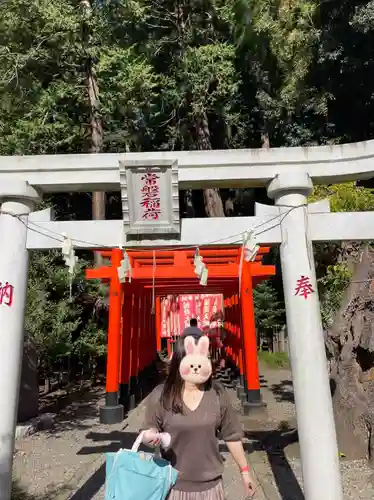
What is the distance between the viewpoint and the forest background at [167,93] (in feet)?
37.4

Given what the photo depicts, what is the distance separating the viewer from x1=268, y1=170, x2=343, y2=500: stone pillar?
3.77 meters

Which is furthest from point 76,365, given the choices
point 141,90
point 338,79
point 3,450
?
point 338,79

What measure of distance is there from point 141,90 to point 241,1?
587 cm

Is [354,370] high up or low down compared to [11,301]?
down

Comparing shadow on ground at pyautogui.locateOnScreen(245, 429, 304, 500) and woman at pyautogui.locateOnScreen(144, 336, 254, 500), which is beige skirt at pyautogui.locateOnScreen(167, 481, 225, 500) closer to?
woman at pyautogui.locateOnScreen(144, 336, 254, 500)

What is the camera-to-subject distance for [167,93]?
14969mm

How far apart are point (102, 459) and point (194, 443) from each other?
13.7 ft

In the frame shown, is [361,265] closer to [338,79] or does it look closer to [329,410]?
[329,410]

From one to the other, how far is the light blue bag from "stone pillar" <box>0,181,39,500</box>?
176cm

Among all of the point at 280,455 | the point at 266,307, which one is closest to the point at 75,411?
the point at 280,455

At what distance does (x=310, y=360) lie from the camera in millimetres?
3916

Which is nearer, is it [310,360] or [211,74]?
[310,360]

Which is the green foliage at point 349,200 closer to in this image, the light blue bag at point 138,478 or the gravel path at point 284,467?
the gravel path at point 284,467

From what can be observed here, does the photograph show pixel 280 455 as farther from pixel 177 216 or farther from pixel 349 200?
pixel 349 200
